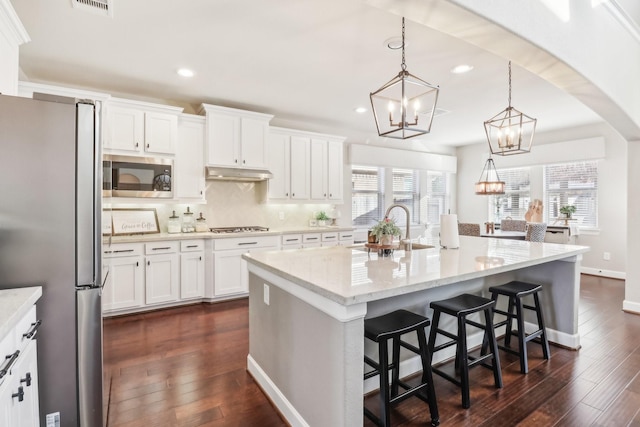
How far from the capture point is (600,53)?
2.70 meters

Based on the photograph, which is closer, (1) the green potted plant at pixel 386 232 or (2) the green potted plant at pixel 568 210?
(1) the green potted plant at pixel 386 232

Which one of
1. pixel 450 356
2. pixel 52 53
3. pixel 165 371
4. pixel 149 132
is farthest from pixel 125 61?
pixel 450 356

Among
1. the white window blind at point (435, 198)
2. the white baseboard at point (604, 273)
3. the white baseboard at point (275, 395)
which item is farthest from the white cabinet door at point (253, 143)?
the white baseboard at point (604, 273)

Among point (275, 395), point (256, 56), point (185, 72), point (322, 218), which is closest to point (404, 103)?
point (256, 56)

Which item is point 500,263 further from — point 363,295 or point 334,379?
point 334,379

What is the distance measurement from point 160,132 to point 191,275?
178 centimetres

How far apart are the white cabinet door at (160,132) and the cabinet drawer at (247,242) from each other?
128 cm

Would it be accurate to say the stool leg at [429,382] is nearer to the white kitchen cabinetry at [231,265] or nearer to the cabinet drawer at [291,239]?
the white kitchen cabinetry at [231,265]

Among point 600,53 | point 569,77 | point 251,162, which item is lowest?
point 251,162

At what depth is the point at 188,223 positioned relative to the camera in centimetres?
442

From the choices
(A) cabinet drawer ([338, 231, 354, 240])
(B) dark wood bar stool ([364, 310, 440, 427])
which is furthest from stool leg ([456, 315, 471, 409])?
(A) cabinet drawer ([338, 231, 354, 240])

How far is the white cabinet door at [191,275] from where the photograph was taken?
13.1 feet

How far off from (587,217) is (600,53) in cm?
423

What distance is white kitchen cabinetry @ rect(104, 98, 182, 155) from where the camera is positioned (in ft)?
12.0
